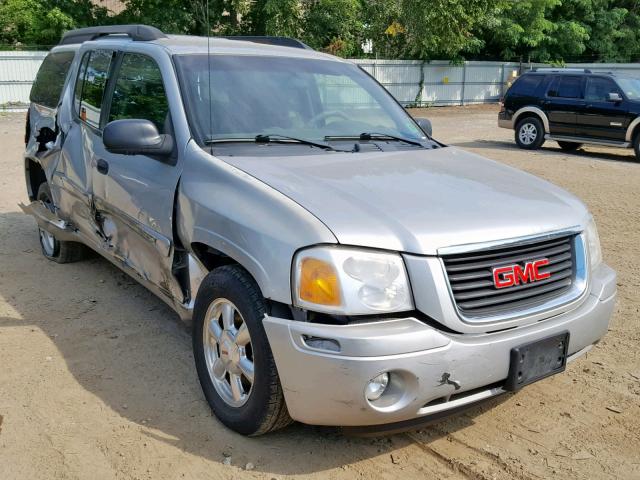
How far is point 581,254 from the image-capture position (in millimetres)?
3293

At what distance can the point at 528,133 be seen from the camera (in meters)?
15.6

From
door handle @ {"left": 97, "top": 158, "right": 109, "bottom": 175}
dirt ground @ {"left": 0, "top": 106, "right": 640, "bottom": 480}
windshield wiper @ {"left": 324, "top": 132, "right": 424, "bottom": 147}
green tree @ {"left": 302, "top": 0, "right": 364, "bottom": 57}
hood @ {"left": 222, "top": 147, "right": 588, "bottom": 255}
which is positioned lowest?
dirt ground @ {"left": 0, "top": 106, "right": 640, "bottom": 480}

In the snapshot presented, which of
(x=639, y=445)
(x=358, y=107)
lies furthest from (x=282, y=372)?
(x=358, y=107)

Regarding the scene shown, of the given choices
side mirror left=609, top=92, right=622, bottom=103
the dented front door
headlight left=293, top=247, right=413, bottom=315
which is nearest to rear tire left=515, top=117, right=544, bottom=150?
side mirror left=609, top=92, right=622, bottom=103

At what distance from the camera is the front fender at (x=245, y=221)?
2.79m

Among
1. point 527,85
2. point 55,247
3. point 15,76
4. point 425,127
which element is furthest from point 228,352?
point 15,76

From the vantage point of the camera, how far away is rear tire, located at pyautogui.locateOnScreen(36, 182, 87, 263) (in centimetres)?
588

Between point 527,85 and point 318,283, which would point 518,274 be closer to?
point 318,283

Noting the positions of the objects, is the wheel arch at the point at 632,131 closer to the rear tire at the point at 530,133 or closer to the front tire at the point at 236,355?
the rear tire at the point at 530,133

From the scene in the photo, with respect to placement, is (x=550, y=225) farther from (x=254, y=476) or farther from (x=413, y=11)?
(x=413, y=11)

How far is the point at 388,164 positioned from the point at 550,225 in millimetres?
943

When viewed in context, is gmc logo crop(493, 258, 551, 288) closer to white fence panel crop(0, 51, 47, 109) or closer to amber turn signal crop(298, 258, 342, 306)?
amber turn signal crop(298, 258, 342, 306)

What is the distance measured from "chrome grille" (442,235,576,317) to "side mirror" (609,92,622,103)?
12.2 meters

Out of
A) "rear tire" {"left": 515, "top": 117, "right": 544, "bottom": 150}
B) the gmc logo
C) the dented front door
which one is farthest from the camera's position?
"rear tire" {"left": 515, "top": 117, "right": 544, "bottom": 150}
